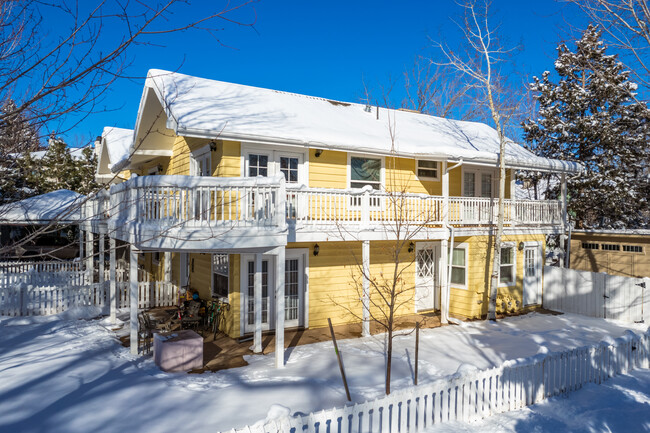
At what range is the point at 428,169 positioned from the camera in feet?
48.8

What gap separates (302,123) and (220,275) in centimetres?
508

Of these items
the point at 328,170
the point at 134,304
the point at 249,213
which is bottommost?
the point at 134,304

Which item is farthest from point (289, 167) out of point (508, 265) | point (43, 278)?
point (43, 278)

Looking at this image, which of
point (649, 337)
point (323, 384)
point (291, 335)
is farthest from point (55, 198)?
point (649, 337)

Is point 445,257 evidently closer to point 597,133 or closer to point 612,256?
point 612,256

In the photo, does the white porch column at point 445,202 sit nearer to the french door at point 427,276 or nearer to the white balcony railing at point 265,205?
the white balcony railing at point 265,205

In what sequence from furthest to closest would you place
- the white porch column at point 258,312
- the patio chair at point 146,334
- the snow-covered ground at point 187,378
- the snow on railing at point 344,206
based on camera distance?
the snow on railing at point 344,206 → the white porch column at point 258,312 → the patio chair at point 146,334 → the snow-covered ground at point 187,378

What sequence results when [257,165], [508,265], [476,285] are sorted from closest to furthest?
[257,165] → [476,285] → [508,265]

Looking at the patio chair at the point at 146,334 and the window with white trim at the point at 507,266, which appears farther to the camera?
the window with white trim at the point at 507,266

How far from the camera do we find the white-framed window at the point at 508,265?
1532cm

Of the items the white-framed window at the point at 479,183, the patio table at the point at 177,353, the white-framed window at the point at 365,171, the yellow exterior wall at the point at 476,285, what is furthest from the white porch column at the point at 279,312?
the white-framed window at the point at 479,183

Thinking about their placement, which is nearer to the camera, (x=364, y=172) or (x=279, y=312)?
(x=279, y=312)

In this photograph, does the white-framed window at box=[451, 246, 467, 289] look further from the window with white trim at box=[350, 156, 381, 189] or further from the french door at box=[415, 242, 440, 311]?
the window with white trim at box=[350, 156, 381, 189]

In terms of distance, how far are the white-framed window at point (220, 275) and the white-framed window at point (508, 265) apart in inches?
380
